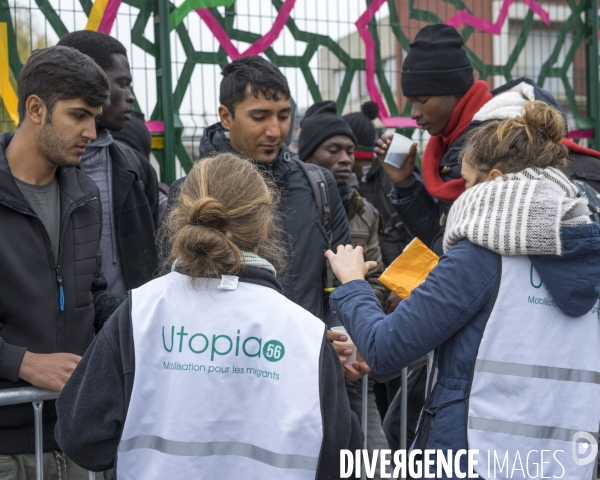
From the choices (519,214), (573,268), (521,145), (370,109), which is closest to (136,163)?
(521,145)

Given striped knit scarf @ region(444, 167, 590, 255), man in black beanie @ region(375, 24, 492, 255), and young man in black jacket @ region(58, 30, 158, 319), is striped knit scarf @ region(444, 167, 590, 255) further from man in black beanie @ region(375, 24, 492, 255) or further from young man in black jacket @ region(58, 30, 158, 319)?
young man in black jacket @ region(58, 30, 158, 319)

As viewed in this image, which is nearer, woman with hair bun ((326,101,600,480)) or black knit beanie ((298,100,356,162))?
woman with hair bun ((326,101,600,480))

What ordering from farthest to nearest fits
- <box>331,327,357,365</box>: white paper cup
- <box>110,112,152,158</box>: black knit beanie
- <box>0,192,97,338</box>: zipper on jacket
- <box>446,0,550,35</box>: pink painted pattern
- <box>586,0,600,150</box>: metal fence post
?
<box>586,0,600,150</box>: metal fence post, <box>446,0,550,35</box>: pink painted pattern, <box>110,112,152,158</box>: black knit beanie, <box>0,192,97,338</box>: zipper on jacket, <box>331,327,357,365</box>: white paper cup

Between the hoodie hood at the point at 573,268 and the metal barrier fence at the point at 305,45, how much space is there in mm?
3800

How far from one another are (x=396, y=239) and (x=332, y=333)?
3030 millimetres

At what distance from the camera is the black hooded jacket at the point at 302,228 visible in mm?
3291

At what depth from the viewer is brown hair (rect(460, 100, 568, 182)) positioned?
2426mm

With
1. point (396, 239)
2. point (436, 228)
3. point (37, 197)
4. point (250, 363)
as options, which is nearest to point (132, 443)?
point (250, 363)

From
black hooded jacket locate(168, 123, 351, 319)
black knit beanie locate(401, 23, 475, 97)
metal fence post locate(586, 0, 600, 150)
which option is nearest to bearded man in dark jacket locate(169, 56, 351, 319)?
black hooded jacket locate(168, 123, 351, 319)

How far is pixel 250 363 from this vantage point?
6.80 ft

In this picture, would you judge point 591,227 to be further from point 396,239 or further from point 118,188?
point 396,239

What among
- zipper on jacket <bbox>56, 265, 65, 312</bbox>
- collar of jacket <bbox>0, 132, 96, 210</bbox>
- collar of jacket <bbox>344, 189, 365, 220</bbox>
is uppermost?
collar of jacket <bbox>0, 132, 96, 210</bbox>

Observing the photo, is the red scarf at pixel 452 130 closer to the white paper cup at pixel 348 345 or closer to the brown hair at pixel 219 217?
the white paper cup at pixel 348 345

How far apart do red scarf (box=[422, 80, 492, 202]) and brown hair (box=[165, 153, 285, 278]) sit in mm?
1588
